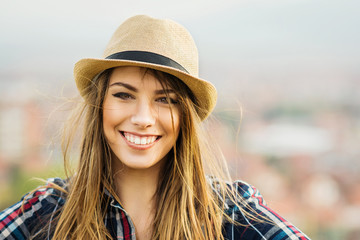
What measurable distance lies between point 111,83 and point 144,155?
0.29 m

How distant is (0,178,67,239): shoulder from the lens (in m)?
1.70

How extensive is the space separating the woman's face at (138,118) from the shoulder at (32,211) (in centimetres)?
34

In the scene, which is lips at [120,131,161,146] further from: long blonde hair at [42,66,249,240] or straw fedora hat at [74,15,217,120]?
straw fedora hat at [74,15,217,120]

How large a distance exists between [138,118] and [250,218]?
58 centimetres

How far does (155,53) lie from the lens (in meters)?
1.59

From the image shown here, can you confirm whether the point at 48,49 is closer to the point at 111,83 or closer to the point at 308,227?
the point at 308,227

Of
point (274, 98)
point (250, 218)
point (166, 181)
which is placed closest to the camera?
point (250, 218)

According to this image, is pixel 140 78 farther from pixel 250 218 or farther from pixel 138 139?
pixel 250 218

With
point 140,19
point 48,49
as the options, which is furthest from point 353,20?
point 140,19

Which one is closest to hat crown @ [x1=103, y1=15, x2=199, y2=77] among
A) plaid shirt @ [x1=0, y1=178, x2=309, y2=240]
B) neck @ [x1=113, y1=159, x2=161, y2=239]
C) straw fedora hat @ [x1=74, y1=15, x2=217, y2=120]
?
straw fedora hat @ [x1=74, y1=15, x2=217, y2=120]

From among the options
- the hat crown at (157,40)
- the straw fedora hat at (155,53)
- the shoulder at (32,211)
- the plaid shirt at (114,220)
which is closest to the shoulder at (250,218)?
the plaid shirt at (114,220)

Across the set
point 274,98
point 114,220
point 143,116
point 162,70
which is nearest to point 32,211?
point 114,220

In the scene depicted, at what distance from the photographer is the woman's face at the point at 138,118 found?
Result: 1600 mm

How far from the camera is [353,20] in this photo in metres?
86.8
